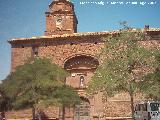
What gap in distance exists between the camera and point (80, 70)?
3067 centimetres

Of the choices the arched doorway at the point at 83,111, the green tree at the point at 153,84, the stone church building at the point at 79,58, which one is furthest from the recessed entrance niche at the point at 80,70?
the green tree at the point at 153,84

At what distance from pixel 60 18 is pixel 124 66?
52.5ft

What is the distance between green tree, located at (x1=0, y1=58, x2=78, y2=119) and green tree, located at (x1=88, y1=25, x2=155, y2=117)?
9.71 ft

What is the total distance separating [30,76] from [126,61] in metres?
7.03

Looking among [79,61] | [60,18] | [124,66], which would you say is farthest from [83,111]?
[60,18]

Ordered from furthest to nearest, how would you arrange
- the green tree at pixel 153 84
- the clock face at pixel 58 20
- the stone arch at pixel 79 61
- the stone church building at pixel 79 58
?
the clock face at pixel 58 20, the stone arch at pixel 79 61, the stone church building at pixel 79 58, the green tree at pixel 153 84

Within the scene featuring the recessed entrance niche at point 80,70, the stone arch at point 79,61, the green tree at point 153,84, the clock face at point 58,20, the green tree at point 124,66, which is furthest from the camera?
the clock face at point 58,20

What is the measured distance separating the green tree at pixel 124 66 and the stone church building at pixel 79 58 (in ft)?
25.5

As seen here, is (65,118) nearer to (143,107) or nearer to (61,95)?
(61,95)

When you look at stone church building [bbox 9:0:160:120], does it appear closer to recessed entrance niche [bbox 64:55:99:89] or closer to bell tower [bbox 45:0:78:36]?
recessed entrance niche [bbox 64:55:99:89]

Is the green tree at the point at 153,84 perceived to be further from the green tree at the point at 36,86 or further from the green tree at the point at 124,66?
the green tree at the point at 36,86

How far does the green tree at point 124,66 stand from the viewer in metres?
20.7

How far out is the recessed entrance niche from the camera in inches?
1201

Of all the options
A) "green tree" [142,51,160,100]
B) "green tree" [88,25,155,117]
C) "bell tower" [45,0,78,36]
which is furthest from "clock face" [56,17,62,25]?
"green tree" [142,51,160,100]
